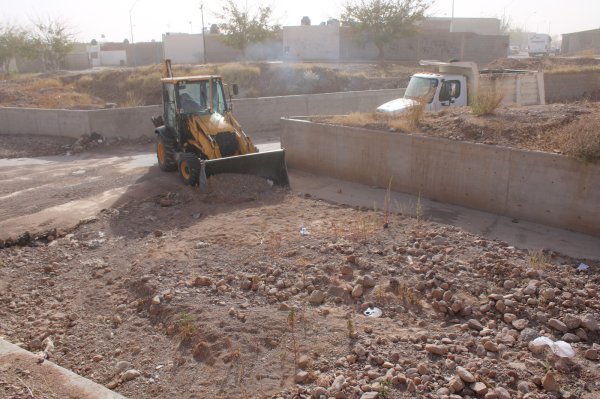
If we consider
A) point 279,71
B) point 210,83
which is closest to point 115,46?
point 279,71

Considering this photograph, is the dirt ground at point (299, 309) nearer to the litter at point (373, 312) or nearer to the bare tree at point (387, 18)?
the litter at point (373, 312)

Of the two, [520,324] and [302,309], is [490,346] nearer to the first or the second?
[520,324]

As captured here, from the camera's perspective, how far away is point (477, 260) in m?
7.76

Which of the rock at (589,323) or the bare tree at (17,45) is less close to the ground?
the bare tree at (17,45)

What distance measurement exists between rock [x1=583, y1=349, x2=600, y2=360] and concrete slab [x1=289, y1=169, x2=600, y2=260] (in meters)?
3.02

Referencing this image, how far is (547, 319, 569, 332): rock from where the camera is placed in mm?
5988

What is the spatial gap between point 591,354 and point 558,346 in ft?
1.03

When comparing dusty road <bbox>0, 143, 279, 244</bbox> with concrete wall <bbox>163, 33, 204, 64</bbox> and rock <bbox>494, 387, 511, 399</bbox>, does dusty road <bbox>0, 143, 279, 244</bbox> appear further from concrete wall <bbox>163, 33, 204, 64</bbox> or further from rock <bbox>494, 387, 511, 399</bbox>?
concrete wall <bbox>163, 33, 204, 64</bbox>

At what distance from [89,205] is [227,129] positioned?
3370mm

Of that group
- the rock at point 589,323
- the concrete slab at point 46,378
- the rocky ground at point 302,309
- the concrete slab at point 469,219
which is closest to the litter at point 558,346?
the rocky ground at point 302,309

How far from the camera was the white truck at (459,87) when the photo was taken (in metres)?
14.8

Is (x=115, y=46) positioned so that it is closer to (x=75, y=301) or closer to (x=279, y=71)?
(x=279, y=71)

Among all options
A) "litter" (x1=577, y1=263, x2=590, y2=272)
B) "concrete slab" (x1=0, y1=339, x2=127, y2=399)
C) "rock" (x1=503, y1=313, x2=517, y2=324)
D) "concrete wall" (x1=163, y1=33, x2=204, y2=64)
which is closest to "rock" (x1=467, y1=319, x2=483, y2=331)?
"rock" (x1=503, y1=313, x2=517, y2=324)

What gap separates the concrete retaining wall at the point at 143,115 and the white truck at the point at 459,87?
257 inches
